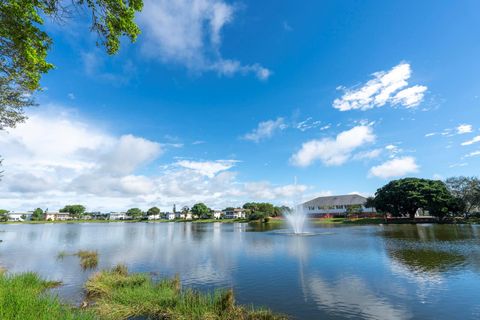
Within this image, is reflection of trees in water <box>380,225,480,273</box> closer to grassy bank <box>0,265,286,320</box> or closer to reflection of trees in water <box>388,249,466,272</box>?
reflection of trees in water <box>388,249,466,272</box>

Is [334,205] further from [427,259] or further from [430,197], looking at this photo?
[427,259]

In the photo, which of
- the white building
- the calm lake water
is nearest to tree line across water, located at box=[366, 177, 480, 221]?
the white building

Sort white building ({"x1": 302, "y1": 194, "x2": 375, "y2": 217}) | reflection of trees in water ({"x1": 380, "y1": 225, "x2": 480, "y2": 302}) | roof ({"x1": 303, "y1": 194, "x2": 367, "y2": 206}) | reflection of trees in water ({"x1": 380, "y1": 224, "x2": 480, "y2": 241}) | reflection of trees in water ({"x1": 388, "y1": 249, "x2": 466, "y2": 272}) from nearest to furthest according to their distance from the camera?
reflection of trees in water ({"x1": 380, "y1": 225, "x2": 480, "y2": 302})
reflection of trees in water ({"x1": 388, "y1": 249, "x2": 466, "y2": 272})
reflection of trees in water ({"x1": 380, "y1": 224, "x2": 480, "y2": 241})
white building ({"x1": 302, "y1": 194, "x2": 375, "y2": 217})
roof ({"x1": 303, "y1": 194, "x2": 367, "y2": 206})

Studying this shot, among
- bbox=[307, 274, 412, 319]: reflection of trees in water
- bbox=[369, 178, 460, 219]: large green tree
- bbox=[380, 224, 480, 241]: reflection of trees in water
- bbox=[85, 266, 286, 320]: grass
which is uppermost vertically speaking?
bbox=[369, 178, 460, 219]: large green tree

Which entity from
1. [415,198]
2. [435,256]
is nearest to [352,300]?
[435,256]

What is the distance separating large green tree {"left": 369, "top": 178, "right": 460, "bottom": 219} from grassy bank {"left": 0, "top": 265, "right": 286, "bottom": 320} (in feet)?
259

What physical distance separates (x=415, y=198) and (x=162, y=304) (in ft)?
268

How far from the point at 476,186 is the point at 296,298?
8979 cm

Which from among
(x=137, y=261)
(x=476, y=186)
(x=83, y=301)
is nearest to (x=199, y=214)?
(x=476, y=186)

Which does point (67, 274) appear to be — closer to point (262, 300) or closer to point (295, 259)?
point (262, 300)

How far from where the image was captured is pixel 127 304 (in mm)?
13883

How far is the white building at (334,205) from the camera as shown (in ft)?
387

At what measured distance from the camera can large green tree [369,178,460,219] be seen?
73500 millimetres

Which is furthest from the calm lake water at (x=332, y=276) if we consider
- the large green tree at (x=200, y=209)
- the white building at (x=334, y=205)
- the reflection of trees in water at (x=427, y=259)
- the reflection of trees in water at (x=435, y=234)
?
the large green tree at (x=200, y=209)
